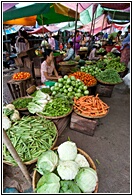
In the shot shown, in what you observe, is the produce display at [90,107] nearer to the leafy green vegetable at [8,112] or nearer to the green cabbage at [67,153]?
the green cabbage at [67,153]

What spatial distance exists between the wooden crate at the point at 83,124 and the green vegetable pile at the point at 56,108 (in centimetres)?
27

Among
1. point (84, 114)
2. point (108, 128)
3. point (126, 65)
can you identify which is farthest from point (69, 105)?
point (126, 65)

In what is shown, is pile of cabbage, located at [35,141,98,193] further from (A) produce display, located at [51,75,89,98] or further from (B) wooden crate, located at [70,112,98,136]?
(A) produce display, located at [51,75,89,98]

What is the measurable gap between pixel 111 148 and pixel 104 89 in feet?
7.57

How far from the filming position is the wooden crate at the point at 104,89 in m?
4.38

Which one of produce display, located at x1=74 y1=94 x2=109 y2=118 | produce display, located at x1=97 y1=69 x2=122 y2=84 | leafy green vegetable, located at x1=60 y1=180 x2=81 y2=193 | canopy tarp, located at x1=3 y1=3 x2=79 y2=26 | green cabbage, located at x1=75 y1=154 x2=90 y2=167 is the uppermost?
canopy tarp, located at x1=3 y1=3 x2=79 y2=26

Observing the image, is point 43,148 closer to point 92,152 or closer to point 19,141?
point 19,141

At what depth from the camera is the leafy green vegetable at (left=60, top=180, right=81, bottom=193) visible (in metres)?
1.32

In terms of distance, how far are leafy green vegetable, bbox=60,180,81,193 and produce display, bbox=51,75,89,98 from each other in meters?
1.99

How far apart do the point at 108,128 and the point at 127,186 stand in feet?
4.33

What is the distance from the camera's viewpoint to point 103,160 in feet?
7.72

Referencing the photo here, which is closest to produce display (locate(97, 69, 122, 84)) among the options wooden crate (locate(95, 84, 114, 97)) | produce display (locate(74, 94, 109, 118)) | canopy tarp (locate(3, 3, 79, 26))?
wooden crate (locate(95, 84, 114, 97))

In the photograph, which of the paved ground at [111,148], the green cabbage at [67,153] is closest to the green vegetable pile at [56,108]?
the paved ground at [111,148]

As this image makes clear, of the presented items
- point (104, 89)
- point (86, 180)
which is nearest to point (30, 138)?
point (86, 180)
